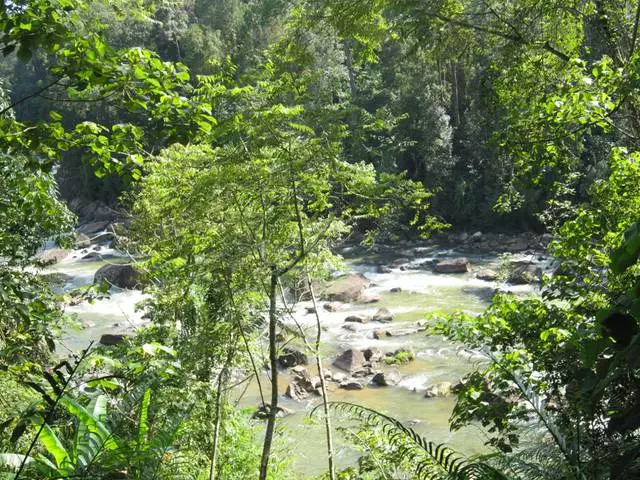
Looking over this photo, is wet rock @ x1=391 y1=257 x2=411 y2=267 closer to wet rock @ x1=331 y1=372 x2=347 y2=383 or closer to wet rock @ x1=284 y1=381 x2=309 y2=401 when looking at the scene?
wet rock @ x1=331 y1=372 x2=347 y2=383

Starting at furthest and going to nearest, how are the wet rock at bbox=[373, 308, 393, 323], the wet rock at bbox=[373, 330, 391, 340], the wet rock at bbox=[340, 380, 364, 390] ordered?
1. the wet rock at bbox=[373, 308, 393, 323]
2. the wet rock at bbox=[373, 330, 391, 340]
3. the wet rock at bbox=[340, 380, 364, 390]

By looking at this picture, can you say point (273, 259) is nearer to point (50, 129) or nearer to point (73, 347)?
point (50, 129)

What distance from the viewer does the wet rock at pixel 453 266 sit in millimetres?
21000

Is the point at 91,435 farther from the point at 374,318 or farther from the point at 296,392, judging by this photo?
the point at 374,318

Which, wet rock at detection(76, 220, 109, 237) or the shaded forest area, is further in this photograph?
wet rock at detection(76, 220, 109, 237)

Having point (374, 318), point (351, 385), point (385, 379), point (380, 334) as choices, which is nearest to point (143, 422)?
point (351, 385)

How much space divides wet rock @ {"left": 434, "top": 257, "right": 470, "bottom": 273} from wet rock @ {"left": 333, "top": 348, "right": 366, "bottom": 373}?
8386mm

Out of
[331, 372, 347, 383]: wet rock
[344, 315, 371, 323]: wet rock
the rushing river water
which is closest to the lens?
the rushing river water

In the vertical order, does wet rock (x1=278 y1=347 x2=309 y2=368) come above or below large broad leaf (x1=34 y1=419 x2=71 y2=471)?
Answer: below

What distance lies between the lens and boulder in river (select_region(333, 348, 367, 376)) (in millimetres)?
13268

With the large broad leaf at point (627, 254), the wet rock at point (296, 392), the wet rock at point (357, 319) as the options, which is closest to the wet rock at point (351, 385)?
the wet rock at point (296, 392)

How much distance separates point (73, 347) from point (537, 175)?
1293cm

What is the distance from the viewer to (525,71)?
5348mm

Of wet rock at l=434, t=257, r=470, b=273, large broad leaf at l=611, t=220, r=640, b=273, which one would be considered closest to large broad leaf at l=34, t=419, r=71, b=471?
large broad leaf at l=611, t=220, r=640, b=273
